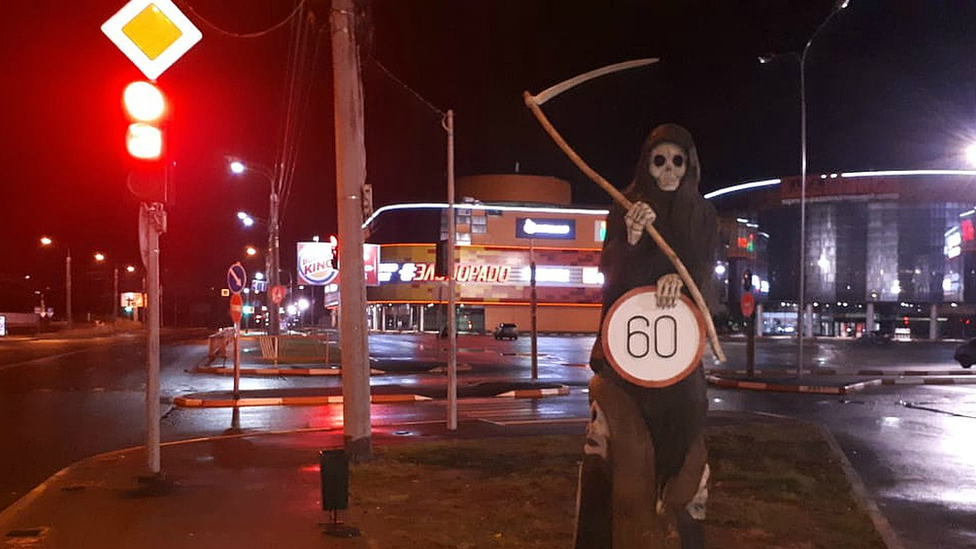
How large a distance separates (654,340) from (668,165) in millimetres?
1108

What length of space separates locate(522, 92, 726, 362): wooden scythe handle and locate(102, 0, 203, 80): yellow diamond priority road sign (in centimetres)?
536

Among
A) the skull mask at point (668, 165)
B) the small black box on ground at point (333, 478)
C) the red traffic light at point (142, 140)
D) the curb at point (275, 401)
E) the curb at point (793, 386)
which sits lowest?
the curb at point (793, 386)

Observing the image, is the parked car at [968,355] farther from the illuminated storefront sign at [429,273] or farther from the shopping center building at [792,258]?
the illuminated storefront sign at [429,273]

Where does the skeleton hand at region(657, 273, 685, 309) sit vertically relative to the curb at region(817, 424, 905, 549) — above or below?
above

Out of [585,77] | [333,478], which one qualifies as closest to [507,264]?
[333,478]

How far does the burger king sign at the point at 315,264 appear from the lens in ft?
125

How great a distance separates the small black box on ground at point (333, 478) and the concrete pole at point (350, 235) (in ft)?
11.0

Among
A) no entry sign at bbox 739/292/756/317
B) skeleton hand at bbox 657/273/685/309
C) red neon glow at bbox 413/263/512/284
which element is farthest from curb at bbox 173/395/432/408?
red neon glow at bbox 413/263/512/284

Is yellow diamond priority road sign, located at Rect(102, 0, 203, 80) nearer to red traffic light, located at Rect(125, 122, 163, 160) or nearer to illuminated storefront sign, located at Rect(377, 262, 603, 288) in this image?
red traffic light, located at Rect(125, 122, 163, 160)

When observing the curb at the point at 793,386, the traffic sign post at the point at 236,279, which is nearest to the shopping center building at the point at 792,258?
the curb at the point at 793,386

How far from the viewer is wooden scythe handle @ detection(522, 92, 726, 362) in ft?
16.6

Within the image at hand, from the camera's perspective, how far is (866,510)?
8.29 meters

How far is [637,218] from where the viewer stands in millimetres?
5152

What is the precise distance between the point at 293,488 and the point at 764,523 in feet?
16.6
